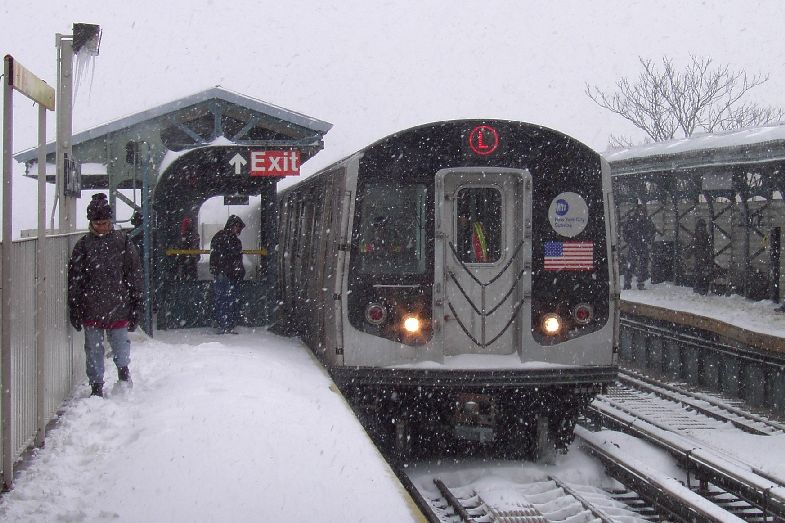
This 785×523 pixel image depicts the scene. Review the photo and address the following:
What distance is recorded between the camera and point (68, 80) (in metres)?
8.80

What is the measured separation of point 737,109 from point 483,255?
42.4 metres

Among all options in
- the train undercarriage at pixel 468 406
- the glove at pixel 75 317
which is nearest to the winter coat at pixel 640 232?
the train undercarriage at pixel 468 406

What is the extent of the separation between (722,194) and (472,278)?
11.1 m

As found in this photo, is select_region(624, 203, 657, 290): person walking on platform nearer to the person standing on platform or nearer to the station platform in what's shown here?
the station platform

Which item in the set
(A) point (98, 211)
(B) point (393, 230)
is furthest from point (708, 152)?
(A) point (98, 211)

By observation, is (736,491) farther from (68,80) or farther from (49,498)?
(68,80)

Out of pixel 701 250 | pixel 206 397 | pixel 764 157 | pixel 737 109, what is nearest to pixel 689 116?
pixel 737 109

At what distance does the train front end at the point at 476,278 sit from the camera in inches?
302

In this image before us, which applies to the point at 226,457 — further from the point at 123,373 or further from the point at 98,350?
the point at 123,373

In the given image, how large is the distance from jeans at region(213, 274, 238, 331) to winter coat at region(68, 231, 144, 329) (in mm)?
4489

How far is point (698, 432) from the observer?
9906mm

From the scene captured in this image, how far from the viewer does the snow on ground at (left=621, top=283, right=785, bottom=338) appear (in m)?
13.0

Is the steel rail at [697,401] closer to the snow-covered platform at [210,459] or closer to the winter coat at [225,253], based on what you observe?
the snow-covered platform at [210,459]

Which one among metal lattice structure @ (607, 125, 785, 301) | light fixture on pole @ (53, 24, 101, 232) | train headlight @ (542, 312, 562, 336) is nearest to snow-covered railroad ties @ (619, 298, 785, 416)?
metal lattice structure @ (607, 125, 785, 301)
